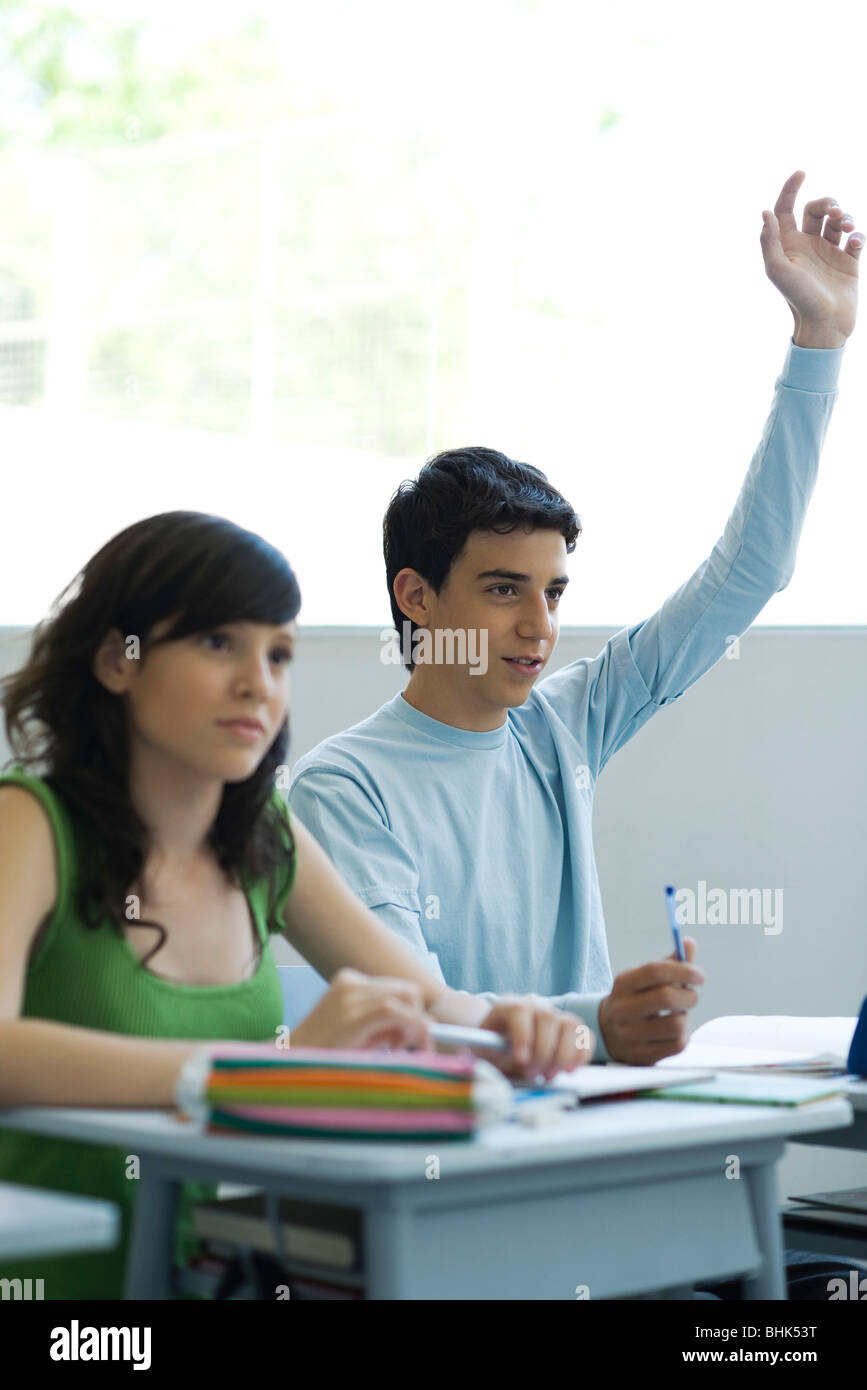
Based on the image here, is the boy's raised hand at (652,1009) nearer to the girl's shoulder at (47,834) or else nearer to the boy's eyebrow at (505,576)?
the girl's shoulder at (47,834)

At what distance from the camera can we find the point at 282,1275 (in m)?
1.12

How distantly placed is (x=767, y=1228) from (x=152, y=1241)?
50 centimetres

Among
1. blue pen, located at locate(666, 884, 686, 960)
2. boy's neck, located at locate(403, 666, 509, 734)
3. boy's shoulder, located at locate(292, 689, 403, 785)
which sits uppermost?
boy's neck, located at locate(403, 666, 509, 734)

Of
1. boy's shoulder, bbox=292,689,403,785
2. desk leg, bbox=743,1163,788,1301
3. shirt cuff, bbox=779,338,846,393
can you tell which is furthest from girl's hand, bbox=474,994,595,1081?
shirt cuff, bbox=779,338,846,393

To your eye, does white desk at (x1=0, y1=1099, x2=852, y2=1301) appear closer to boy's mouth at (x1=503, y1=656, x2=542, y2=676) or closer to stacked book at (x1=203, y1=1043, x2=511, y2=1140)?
stacked book at (x1=203, y1=1043, x2=511, y2=1140)

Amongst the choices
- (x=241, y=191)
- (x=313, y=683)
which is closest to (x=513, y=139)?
(x=241, y=191)

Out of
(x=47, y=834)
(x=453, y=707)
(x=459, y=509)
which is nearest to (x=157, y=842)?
(x=47, y=834)

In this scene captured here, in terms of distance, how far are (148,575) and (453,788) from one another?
2.72ft

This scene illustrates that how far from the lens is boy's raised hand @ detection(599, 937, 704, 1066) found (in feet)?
4.99

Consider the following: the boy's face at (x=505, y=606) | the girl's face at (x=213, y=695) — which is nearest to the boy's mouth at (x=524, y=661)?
the boy's face at (x=505, y=606)

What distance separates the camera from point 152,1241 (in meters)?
1.17

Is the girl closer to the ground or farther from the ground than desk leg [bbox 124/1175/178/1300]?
farther from the ground

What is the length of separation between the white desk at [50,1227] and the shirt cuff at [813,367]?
1.66 m

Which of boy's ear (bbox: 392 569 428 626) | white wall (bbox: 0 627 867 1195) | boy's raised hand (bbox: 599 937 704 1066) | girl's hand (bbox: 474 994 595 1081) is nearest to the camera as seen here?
girl's hand (bbox: 474 994 595 1081)
